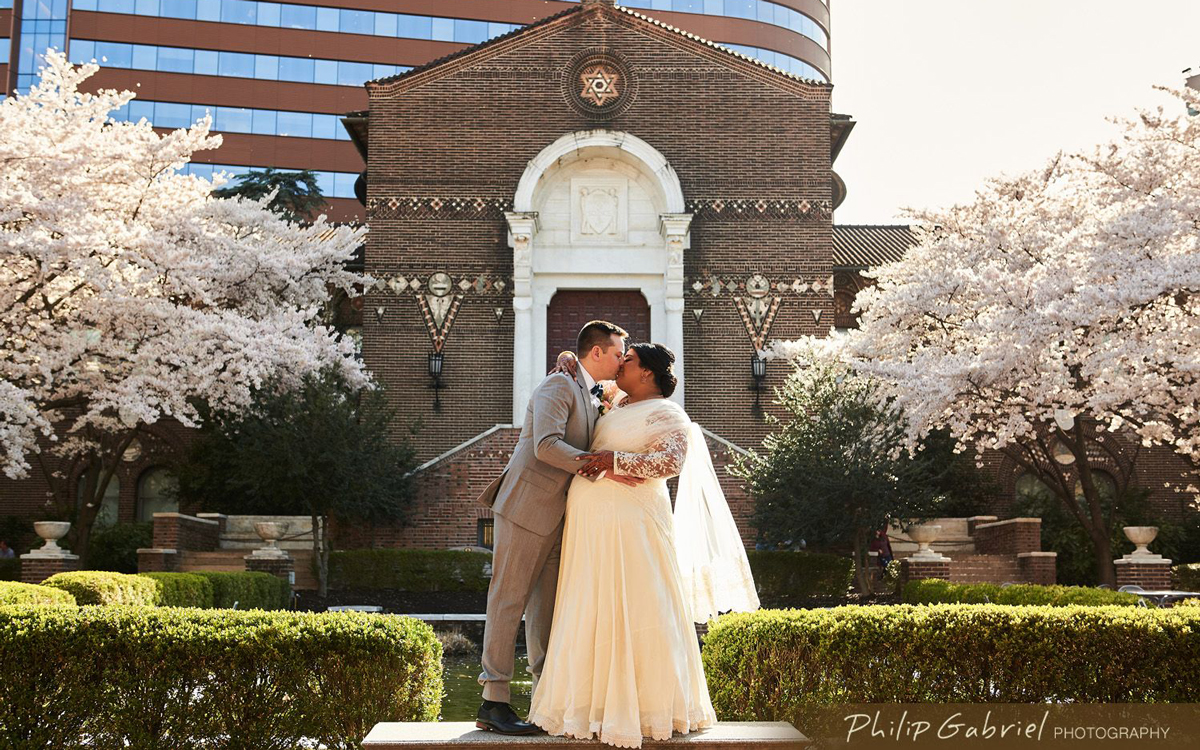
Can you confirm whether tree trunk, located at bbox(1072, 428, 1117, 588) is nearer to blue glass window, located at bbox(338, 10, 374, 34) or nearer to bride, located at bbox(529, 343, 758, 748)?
bride, located at bbox(529, 343, 758, 748)

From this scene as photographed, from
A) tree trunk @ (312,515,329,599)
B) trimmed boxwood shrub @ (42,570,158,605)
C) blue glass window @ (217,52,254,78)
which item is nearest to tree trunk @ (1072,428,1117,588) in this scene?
tree trunk @ (312,515,329,599)

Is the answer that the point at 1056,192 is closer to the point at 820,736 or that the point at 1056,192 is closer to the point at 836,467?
the point at 836,467

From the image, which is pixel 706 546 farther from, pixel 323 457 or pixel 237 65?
pixel 237 65

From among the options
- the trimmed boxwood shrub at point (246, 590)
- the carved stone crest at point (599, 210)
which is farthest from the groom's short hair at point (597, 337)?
the carved stone crest at point (599, 210)

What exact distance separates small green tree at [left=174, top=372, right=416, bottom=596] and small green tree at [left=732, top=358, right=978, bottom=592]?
684cm

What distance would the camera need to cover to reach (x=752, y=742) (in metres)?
6.47

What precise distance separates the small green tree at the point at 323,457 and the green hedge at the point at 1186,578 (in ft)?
48.8

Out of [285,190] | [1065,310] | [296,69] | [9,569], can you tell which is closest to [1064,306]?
[1065,310]

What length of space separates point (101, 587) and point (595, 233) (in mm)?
16635

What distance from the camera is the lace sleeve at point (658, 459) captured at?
675 centimetres

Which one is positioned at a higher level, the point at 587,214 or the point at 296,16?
the point at 296,16

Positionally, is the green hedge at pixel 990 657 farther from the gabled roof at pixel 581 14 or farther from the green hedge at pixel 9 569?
the gabled roof at pixel 581 14

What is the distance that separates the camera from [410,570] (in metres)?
23.0

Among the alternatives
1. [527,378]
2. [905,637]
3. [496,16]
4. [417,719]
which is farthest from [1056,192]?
[496,16]
